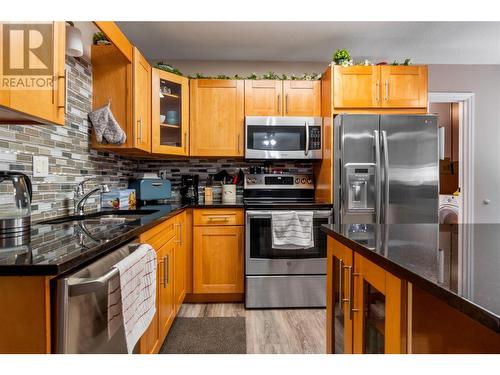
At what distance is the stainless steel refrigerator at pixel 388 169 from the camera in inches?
105

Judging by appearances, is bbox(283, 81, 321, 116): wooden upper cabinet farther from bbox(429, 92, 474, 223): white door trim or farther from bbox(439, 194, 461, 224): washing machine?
bbox(439, 194, 461, 224): washing machine

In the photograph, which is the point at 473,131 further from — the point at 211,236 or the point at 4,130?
the point at 4,130

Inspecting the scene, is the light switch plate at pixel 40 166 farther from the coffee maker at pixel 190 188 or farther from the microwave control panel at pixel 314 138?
the microwave control panel at pixel 314 138

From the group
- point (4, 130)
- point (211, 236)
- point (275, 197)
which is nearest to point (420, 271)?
point (4, 130)

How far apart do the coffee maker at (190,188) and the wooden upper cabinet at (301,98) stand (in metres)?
1.14

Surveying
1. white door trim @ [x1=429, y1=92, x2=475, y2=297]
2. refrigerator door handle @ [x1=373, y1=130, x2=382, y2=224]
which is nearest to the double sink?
refrigerator door handle @ [x1=373, y1=130, x2=382, y2=224]

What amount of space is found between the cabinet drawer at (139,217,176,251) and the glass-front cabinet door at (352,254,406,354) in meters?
0.98

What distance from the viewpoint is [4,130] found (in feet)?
4.77

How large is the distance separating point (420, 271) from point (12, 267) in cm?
97

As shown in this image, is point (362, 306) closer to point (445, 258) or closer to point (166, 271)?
point (445, 258)

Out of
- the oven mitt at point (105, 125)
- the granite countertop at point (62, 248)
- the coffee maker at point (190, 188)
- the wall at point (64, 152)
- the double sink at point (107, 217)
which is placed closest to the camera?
the granite countertop at point (62, 248)

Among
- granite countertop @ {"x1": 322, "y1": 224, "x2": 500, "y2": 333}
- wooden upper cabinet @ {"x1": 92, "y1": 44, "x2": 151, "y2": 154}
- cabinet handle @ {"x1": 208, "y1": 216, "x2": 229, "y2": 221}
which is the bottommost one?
cabinet handle @ {"x1": 208, "y1": 216, "x2": 229, "y2": 221}

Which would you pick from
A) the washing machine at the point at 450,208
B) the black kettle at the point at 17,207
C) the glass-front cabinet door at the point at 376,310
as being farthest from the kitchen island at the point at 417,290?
the washing machine at the point at 450,208

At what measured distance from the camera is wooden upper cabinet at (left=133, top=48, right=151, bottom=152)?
2.35m
